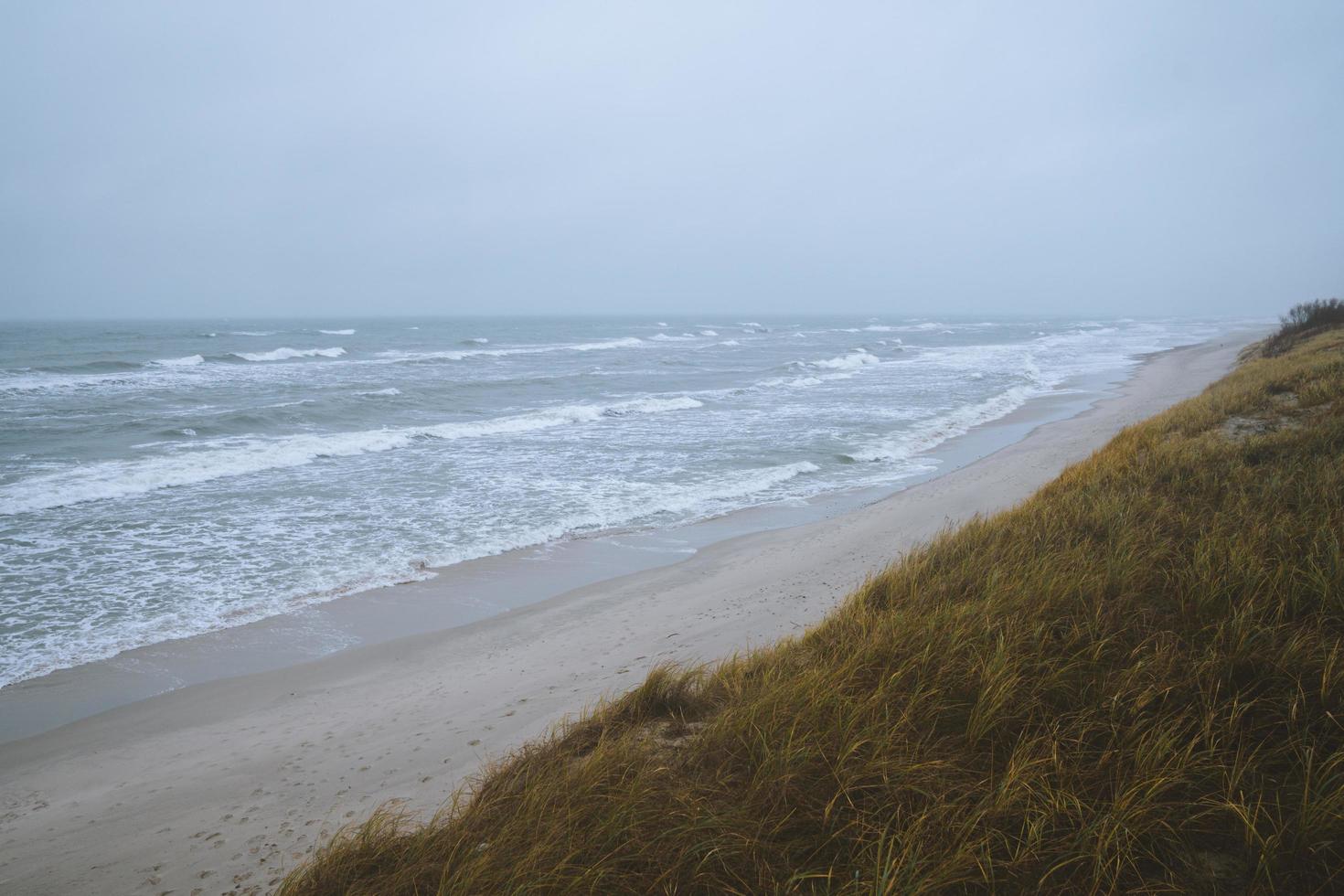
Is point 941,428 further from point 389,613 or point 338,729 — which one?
point 338,729

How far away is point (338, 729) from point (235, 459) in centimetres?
1445

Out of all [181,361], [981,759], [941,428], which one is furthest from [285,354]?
[981,759]

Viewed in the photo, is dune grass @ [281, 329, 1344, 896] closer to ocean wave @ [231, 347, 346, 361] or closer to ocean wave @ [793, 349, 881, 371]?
ocean wave @ [793, 349, 881, 371]

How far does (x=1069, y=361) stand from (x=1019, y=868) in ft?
155

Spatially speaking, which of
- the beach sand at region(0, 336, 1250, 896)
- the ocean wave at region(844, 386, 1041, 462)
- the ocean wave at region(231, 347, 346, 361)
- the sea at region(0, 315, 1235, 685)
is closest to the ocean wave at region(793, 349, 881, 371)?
the sea at region(0, 315, 1235, 685)

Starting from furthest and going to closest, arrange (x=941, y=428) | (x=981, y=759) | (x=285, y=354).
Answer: (x=285, y=354)
(x=941, y=428)
(x=981, y=759)

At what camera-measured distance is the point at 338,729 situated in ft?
18.0

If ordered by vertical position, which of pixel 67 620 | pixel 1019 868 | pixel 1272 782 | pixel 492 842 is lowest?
pixel 67 620

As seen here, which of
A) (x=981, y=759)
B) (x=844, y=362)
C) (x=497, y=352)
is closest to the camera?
(x=981, y=759)

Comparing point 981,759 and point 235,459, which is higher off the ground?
point 981,759

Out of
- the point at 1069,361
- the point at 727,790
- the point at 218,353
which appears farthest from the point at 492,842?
the point at 218,353

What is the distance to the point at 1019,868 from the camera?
7.62 feet

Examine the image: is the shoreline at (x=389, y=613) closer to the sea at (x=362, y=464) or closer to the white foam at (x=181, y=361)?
the sea at (x=362, y=464)

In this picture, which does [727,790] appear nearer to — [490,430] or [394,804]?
[394,804]
